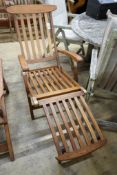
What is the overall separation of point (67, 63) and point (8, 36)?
161 centimetres

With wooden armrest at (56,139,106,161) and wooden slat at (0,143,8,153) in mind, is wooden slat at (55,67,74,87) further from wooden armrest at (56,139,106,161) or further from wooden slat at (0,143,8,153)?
wooden slat at (0,143,8,153)

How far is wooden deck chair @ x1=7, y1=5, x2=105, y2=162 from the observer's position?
4.81 ft

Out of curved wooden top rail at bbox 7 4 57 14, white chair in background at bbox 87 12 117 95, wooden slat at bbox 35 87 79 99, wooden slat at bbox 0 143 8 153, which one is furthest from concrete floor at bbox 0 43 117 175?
curved wooden top rail at bbox 7 4 57 14

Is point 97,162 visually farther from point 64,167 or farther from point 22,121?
point 22,121

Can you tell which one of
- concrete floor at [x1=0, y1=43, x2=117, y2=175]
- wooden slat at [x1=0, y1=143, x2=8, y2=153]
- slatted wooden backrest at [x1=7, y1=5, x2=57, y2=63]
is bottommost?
concrete floor at [x1=0, y1=43, x2=117, y2=175]

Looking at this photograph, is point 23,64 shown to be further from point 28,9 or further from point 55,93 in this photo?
point 28,9

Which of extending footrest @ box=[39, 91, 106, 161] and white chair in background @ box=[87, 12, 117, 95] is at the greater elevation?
white chair in background @ box=[87, 12, 117, 95]

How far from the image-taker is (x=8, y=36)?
3.86m

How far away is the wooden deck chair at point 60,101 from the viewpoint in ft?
4.81

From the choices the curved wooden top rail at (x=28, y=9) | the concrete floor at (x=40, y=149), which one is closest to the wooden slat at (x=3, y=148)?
the concrete floor at (x=40, y=149)

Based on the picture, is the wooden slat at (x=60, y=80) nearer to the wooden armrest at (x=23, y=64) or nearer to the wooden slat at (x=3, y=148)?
the wooden armrest at (x=23, y=64)

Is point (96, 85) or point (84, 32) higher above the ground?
point (84, 32)

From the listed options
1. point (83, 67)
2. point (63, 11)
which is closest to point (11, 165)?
point (83, 67)

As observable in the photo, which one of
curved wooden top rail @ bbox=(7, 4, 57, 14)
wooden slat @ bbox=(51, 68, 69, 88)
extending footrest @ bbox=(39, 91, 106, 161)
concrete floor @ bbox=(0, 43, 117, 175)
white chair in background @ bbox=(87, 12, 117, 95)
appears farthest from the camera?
curved wooden top rail @ bbox=(7, 4, 57, 14)
